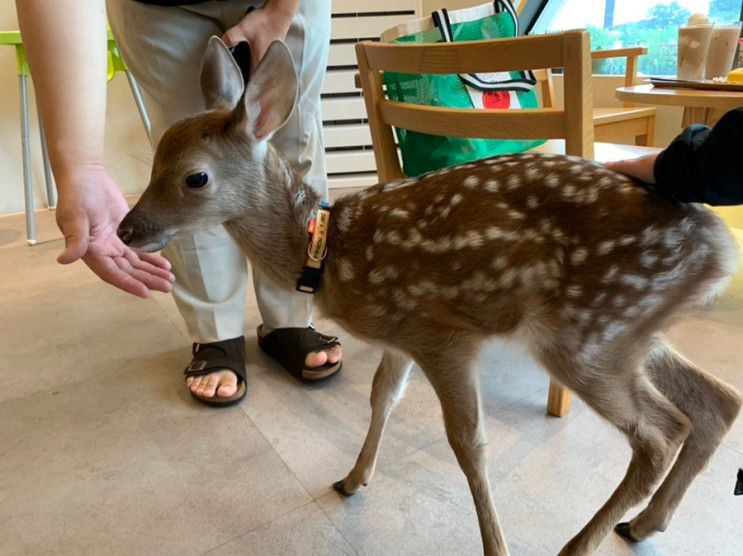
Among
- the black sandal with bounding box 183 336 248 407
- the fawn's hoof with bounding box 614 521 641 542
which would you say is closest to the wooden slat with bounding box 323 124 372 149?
the black sandal with bounding box 183 336 248 407

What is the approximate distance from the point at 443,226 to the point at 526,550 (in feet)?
2.34

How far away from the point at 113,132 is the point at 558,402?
365 centimetres

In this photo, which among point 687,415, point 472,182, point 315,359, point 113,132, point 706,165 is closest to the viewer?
point 706,165

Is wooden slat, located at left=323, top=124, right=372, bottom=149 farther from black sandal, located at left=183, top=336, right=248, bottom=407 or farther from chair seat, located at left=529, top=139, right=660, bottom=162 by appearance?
black sandal, located at left=183, top=336, right=248, bottom=407

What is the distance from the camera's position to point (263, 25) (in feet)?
4.89

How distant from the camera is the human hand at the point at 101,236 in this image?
1065 millimetres

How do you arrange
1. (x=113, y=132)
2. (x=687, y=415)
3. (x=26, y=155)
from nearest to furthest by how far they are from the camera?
1. (x=687, y=415)
2. (x=26, y=155)
3. (x=113, y=132)

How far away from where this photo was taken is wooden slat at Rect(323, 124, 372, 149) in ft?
13.7

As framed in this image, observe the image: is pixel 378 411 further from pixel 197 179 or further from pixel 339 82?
pixel 339 82

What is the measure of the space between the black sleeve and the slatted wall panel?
3.23 meters

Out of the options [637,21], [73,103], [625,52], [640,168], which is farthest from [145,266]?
[637,21]

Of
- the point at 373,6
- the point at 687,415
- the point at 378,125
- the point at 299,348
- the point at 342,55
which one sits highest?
the point at 373,6

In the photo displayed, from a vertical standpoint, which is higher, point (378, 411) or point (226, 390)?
point (378, 411)

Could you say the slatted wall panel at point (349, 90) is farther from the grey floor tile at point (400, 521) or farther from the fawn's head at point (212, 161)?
the grey floor tile at point (400, 521)
